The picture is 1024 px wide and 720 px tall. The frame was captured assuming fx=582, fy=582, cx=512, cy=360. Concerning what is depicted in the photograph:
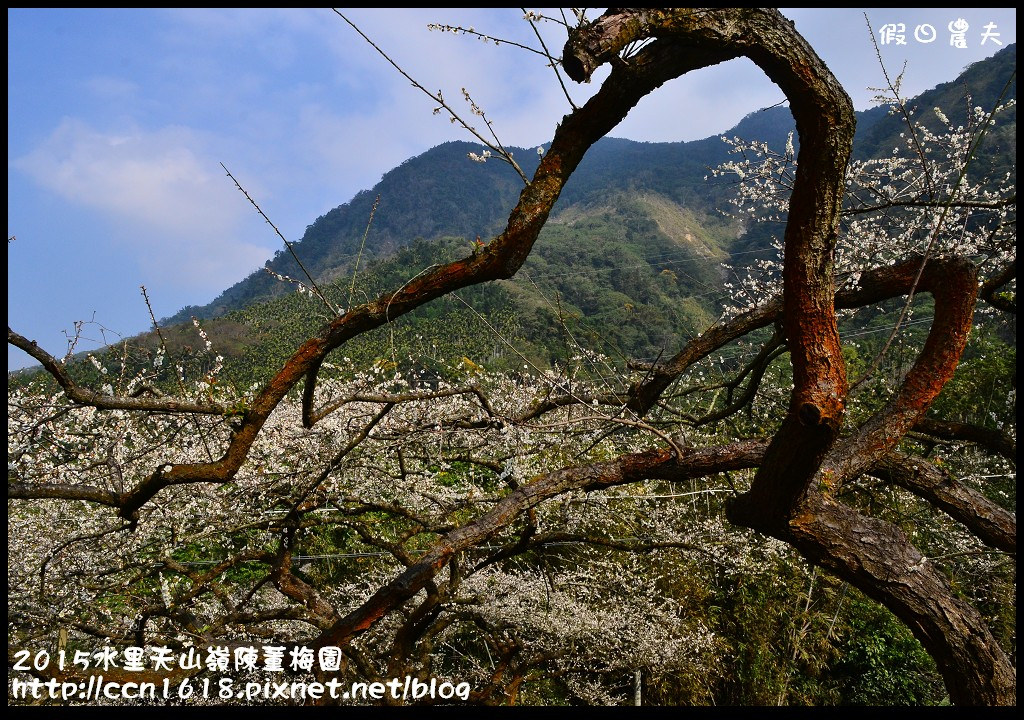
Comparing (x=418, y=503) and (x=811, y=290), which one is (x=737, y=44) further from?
(x=418, y=503)

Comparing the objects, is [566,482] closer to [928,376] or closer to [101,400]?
[928,376]

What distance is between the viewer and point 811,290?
1.71 m

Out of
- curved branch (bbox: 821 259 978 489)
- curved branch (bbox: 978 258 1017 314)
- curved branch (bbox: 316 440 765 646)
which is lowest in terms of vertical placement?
curved branch (bbox: 316 440 765 646)

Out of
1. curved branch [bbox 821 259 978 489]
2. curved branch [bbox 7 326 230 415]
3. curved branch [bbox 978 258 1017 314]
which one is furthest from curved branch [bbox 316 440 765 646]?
curved branch [bbox 978 258 1017 314]

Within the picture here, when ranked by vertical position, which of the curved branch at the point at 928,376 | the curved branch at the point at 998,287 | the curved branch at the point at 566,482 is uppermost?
the curved branch at the point at 998,287

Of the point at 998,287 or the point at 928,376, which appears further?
the point at 998,287

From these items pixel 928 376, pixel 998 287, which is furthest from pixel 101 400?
pixel 998 287

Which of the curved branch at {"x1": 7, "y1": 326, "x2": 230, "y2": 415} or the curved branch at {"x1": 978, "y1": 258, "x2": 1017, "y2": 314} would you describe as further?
the curved branch at {"x1": 978, "y1": 258, "x2": 1017, "y2": 314}

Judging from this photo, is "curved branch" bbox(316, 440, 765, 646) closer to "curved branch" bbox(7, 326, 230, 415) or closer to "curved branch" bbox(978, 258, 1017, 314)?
"curved branch" bbox(7, 326, 230, 415)

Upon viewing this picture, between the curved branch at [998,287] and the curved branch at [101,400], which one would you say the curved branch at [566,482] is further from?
the curved branch at [998,287]

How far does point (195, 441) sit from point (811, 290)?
30.9ft

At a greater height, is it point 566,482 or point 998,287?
point 998,287

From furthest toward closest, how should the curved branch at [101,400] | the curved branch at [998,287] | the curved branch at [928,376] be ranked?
the curved branch at [998,287] < the curved branch at [928,376] < the curved branch at [101,400]

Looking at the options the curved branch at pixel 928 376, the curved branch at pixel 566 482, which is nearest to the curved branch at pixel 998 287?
the curved branch at pixel 928 376
